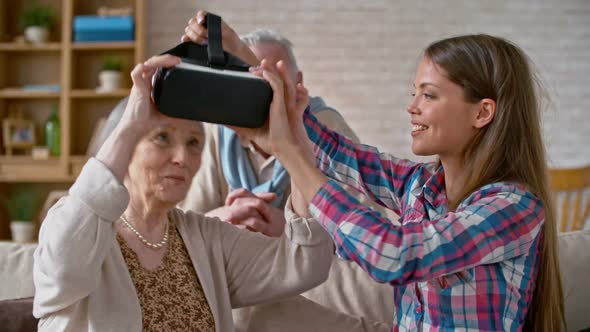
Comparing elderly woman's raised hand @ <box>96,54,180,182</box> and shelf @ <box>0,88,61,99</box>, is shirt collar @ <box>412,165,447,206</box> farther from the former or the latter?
shelf @ <box>0,88,61,99</box>

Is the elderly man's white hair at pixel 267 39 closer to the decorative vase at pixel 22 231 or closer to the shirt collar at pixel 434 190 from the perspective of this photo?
the shirt collar at pixel 434 190

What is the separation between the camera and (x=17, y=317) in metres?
1.65

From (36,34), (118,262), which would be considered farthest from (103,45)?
(118,262)

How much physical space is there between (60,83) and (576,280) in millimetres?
4282

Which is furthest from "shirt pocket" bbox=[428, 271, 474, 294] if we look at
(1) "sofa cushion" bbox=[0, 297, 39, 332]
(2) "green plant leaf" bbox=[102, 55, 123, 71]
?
(2) "green plant leaf" bbox=[102, 55, 123, 71]

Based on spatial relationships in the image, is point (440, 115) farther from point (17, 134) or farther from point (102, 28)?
point (17, 134)

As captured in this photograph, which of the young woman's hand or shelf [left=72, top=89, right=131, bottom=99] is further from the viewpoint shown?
shelf [left=72, top=89, right=131, bottom=99]

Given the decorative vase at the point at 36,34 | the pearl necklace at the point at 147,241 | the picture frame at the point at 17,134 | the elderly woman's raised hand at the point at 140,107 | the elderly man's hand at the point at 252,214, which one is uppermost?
the decorative vase at the point at 36,34

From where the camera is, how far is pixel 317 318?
5.97 ft

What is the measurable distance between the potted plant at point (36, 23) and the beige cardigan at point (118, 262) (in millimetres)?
3759

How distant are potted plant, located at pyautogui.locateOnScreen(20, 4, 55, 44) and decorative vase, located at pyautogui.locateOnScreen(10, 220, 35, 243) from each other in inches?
51.3

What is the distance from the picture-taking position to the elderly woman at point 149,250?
51.1 inches

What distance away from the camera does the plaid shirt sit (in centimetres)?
113

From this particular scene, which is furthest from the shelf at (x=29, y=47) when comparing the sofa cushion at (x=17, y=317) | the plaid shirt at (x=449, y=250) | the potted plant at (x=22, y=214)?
the plaid shirt at (x=449, y=250)
